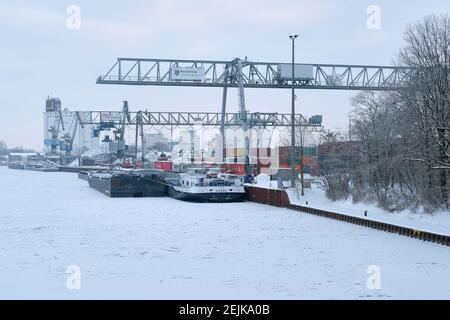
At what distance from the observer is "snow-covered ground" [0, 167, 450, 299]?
12.9m

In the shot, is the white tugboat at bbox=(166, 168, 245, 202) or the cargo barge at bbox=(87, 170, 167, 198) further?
the cargo barge at bbox=(87, 170, 167, 198)

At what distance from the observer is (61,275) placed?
47.6 ft

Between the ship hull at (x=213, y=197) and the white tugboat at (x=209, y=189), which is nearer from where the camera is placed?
the ship hull at (x=213, y=197)

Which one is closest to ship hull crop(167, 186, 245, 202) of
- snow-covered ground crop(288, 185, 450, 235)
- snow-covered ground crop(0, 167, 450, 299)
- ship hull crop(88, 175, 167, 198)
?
snow-covered ground crop(288, 185, 450, 235)

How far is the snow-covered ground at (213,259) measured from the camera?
12.9 m

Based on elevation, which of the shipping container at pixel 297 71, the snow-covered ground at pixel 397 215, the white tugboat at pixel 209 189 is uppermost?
the shipping container at pixel 297 71

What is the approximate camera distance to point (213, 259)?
16844 mm

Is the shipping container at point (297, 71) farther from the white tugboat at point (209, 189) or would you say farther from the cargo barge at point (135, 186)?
the cargo barge at point (135, 186)

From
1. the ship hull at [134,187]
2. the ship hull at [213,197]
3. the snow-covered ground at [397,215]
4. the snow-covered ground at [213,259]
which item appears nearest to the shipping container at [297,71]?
the ship hull at [134,187]

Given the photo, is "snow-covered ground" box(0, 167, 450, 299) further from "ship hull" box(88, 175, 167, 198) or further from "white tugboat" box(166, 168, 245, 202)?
"ship hull" box(88, 175, 167, 198)

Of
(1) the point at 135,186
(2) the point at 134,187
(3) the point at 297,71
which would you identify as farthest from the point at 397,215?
(3) the point at 297,71

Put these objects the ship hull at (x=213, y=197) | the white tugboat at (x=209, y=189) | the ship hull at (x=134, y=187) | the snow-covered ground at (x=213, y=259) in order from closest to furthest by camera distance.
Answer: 1. the snow-covered ground at (x=213, y=259)
2. the ship hull at (x=213, y=197)
3. the white tugboat at (x=209, y=189)
4. the ship hull at (x=134, y=187)
